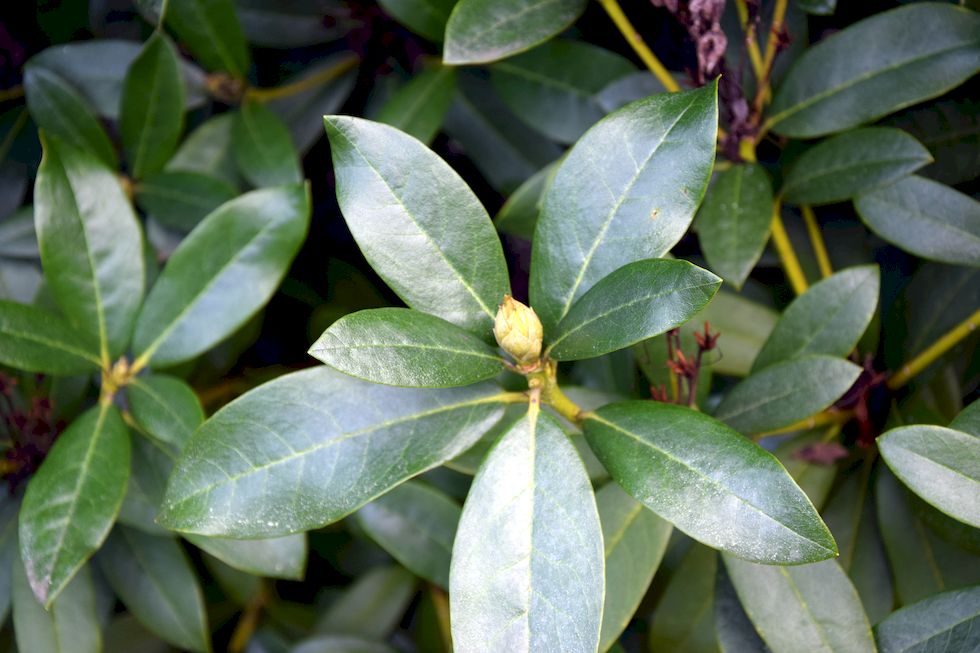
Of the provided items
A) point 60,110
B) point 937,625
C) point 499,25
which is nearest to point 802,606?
point 937,625

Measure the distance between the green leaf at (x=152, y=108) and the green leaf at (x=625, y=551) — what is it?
2.54 ft

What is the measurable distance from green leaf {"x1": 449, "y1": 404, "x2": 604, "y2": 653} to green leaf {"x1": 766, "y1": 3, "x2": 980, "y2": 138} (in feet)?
1.74

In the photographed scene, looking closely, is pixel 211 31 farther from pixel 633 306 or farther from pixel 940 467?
pixel 940 467

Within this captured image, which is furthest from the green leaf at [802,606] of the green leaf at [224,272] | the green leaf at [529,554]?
the green leaf at [224,272]

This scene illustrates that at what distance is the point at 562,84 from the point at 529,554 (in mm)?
681

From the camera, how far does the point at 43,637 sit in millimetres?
991

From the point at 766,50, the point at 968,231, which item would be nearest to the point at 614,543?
the point at 968,231

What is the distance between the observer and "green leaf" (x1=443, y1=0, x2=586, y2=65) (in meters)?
0.87

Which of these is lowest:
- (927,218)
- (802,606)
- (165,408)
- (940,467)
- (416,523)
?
(416,523)

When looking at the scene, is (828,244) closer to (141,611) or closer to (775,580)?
(775,580)

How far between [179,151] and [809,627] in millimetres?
1051

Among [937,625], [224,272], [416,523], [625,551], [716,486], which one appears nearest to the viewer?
[716,486]

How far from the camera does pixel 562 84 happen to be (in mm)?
1079

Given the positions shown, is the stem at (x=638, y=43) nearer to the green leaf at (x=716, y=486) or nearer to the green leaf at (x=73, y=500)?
the green leaf at (x=716, y=486)
